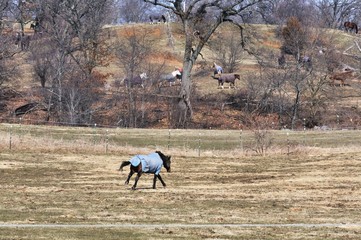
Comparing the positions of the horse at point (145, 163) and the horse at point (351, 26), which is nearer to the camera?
the horse at point (145, 163)

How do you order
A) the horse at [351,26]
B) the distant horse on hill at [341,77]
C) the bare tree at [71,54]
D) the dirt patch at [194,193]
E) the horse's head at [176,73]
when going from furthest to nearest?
the horse at [351,26] → the distant horse on hill at [341,77] → the horse's head at [176,73] → the bare tree at [71,54] → the dirt patch at [194,193]

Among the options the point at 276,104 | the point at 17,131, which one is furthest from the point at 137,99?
the point at 17,131

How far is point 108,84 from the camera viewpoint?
69.9m

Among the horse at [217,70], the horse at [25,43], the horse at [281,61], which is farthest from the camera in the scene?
the horse at [25,43]

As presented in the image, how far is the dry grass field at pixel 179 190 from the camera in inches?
693

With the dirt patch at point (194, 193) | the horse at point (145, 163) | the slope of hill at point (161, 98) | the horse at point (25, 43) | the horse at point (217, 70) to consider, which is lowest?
the dirt patch at point (194, 193)

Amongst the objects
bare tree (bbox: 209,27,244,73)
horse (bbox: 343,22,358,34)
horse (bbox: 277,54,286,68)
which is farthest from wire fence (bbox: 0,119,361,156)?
horse (bbox: 343,22,358,34)

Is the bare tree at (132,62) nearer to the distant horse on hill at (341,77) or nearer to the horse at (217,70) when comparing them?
the horse at (217,70)

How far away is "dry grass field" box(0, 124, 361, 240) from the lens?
1759cm

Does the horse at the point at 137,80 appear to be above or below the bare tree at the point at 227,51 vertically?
below

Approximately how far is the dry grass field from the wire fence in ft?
0.40

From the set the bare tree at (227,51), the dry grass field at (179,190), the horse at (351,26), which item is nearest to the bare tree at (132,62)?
the bare tree at (227,51)

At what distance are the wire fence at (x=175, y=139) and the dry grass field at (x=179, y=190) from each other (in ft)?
0.40

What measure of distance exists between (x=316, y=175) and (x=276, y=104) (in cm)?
3367
